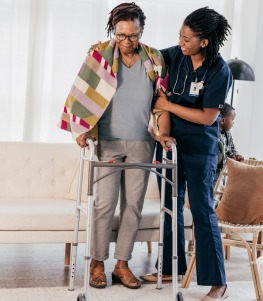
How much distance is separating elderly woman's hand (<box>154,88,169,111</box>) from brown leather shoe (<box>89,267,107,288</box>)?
903 mm

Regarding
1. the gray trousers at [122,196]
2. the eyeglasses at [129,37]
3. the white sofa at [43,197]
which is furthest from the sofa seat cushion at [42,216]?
the eyeglasses at [129,37]

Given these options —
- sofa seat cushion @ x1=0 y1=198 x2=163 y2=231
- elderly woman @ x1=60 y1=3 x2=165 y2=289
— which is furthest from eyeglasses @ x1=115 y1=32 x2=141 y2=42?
sofa seat cushion @ x1=0 y1=198 x2=163 y2=231

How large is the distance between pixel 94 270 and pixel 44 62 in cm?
233

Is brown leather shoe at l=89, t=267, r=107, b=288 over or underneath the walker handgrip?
underneath

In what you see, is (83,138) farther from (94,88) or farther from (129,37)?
(129,37)

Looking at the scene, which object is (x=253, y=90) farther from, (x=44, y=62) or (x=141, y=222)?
(x=141, y=222)

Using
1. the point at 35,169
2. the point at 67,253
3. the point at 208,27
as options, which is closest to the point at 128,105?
the point at 208,27

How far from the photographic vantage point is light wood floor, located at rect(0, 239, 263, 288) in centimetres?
379

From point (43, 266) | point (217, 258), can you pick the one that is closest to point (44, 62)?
point (43, 266)

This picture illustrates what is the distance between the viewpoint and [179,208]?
3609mm

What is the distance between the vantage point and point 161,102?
3416 millimetres

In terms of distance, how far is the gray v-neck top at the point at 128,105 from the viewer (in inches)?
133

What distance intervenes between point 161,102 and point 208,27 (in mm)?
439

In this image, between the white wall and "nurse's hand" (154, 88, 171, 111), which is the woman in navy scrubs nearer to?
"nurse's hand" (154, 88, 171, 111)
